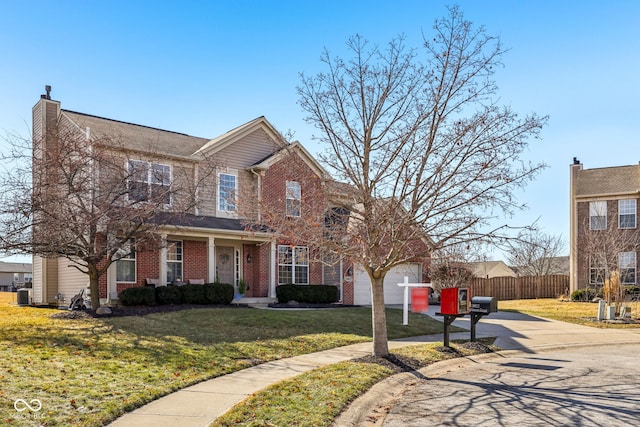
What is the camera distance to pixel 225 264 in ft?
78.8

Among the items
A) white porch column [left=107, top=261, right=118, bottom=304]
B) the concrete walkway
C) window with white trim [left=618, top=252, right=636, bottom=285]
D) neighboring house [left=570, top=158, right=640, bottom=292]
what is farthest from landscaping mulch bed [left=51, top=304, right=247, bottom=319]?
window with white trim [left=618, top=252, right=636, bottom=285]

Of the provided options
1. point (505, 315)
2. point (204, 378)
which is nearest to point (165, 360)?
point (204, 378)

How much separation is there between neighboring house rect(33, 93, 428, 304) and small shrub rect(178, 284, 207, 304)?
3.28 feet

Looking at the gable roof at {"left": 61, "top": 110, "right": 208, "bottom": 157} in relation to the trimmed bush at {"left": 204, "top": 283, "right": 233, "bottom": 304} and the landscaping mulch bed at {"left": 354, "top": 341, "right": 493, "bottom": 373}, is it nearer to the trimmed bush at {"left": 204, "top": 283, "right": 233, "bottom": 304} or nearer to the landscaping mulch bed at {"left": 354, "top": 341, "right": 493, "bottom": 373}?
the trimmed bush at {"left": 204, "top": 283, "right": 233, "bottom": 304}

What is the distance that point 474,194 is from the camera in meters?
10.6

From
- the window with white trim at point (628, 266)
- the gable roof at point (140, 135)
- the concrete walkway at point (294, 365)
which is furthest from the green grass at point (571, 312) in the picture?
the gable roof at point (140, 135)

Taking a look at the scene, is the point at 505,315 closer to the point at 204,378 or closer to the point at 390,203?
the point at 390,203

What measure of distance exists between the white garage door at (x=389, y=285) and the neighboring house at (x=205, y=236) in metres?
0.10

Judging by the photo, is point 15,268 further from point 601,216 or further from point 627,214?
point 627,214

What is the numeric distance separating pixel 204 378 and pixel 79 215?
346 inches

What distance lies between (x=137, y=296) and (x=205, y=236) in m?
3.82

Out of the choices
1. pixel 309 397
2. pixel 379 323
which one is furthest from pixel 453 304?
pixel 309 397

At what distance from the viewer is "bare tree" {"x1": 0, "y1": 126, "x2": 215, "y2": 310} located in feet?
49.5

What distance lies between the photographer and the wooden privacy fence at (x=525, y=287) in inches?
1433
